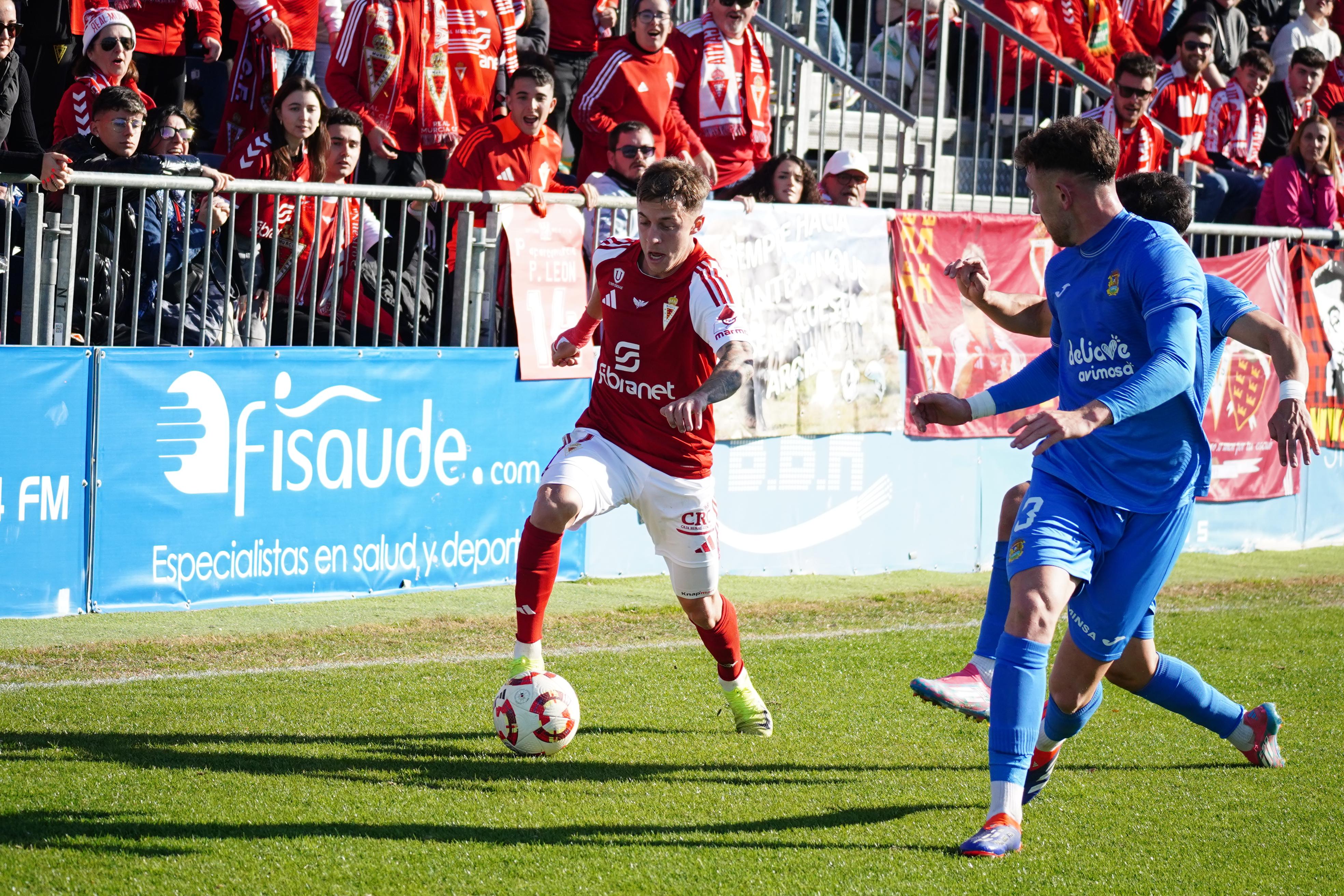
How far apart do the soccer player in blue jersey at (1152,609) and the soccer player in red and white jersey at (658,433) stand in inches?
33.1

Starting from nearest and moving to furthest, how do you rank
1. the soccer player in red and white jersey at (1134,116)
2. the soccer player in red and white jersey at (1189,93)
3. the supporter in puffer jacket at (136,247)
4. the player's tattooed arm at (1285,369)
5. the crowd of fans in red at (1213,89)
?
1. the player's tattooed arm at (1285,369)
2. the supporter in puffer jacket at (136,247)
3. the soccer player in red and white jersey at (1134,116)
4. the crowd of fans in red at (1213,89)
5. the soccer player in red and white jersey at (1189,93)

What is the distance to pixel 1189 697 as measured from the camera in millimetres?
5863

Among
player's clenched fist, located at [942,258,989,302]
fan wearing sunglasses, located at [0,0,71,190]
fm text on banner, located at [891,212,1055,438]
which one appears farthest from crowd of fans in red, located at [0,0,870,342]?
player's clenched fist, located at [942,258,989,302]

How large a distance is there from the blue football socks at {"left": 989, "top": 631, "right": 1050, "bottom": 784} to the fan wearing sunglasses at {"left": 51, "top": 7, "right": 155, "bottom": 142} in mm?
6553

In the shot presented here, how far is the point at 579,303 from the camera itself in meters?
9.46

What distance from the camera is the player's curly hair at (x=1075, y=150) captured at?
486 cm

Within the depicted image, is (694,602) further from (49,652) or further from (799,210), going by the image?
(799,210)

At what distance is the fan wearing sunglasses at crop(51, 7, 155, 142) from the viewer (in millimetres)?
9164

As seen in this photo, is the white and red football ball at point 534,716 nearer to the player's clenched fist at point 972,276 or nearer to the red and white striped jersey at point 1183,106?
the player's clenched fist at point 972,276

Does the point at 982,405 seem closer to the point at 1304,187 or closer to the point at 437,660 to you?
the point at 437,660

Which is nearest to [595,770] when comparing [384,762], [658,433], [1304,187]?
[384,762]

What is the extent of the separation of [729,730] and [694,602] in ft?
1.95

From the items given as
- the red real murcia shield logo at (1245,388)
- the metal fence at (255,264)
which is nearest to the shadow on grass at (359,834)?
the metal fence at (255,264)

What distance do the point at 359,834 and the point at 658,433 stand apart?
6.62 ft
